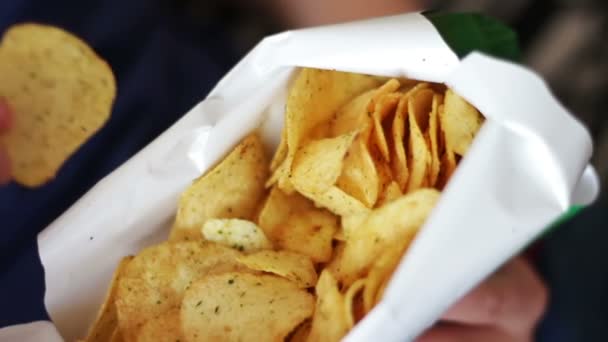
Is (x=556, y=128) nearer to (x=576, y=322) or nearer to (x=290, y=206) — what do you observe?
(x=290, y=206)

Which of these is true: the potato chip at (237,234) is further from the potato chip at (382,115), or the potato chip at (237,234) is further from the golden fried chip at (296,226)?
the potato chip at (382,115)

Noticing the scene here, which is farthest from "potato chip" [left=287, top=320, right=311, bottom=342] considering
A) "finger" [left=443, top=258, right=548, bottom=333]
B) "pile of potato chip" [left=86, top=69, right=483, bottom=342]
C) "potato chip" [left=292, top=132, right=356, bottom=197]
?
"finger" [left=443, top=258, right=548, bottom=333]

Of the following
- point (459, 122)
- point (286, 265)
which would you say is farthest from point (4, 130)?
point (459, 122)

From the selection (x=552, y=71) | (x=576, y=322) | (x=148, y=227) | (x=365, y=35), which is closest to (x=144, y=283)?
(x=148, y=227)

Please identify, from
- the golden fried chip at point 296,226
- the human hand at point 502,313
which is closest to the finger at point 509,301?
the human hand at point 502,313

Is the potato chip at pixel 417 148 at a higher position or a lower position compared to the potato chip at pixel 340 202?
higher

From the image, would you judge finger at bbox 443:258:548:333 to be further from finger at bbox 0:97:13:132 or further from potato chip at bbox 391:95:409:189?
finger at bbox 0:97:13:132
